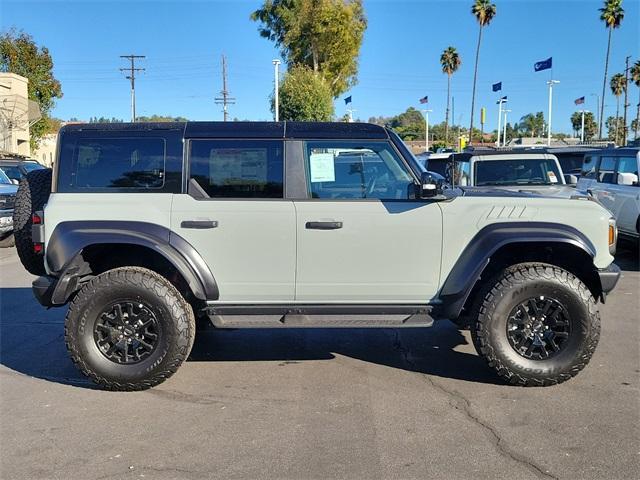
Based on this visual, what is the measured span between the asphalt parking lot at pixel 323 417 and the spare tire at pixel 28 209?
39.4 inches

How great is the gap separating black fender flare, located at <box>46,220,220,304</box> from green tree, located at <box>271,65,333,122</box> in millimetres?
30387

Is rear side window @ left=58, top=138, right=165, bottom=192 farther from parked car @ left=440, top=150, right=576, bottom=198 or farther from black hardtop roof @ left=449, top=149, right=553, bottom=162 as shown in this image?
black hardtop roof @ left=449, top=149, right=553, bottom=162

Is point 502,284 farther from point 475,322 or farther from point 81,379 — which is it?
point 81,379

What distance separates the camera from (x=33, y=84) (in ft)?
114

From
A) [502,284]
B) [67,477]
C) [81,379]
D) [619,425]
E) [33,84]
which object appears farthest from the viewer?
[33,84]

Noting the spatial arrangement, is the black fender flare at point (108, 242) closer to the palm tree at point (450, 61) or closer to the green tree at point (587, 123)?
the palm tree at point (450, 61)

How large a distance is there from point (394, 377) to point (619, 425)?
5.45 ft

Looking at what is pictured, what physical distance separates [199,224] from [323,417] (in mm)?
1698

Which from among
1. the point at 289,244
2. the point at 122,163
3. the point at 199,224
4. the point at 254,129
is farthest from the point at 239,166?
the point at 122,163

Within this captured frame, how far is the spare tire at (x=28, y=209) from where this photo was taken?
4.73m

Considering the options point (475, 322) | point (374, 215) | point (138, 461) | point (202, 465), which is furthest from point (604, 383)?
point (138, 461)

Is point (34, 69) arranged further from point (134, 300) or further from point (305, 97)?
point (134, 300)

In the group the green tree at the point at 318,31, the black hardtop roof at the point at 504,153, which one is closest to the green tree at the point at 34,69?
the green tree at the point at 318,31

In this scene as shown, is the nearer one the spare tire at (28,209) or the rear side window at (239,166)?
the rear side window at (239,166)
